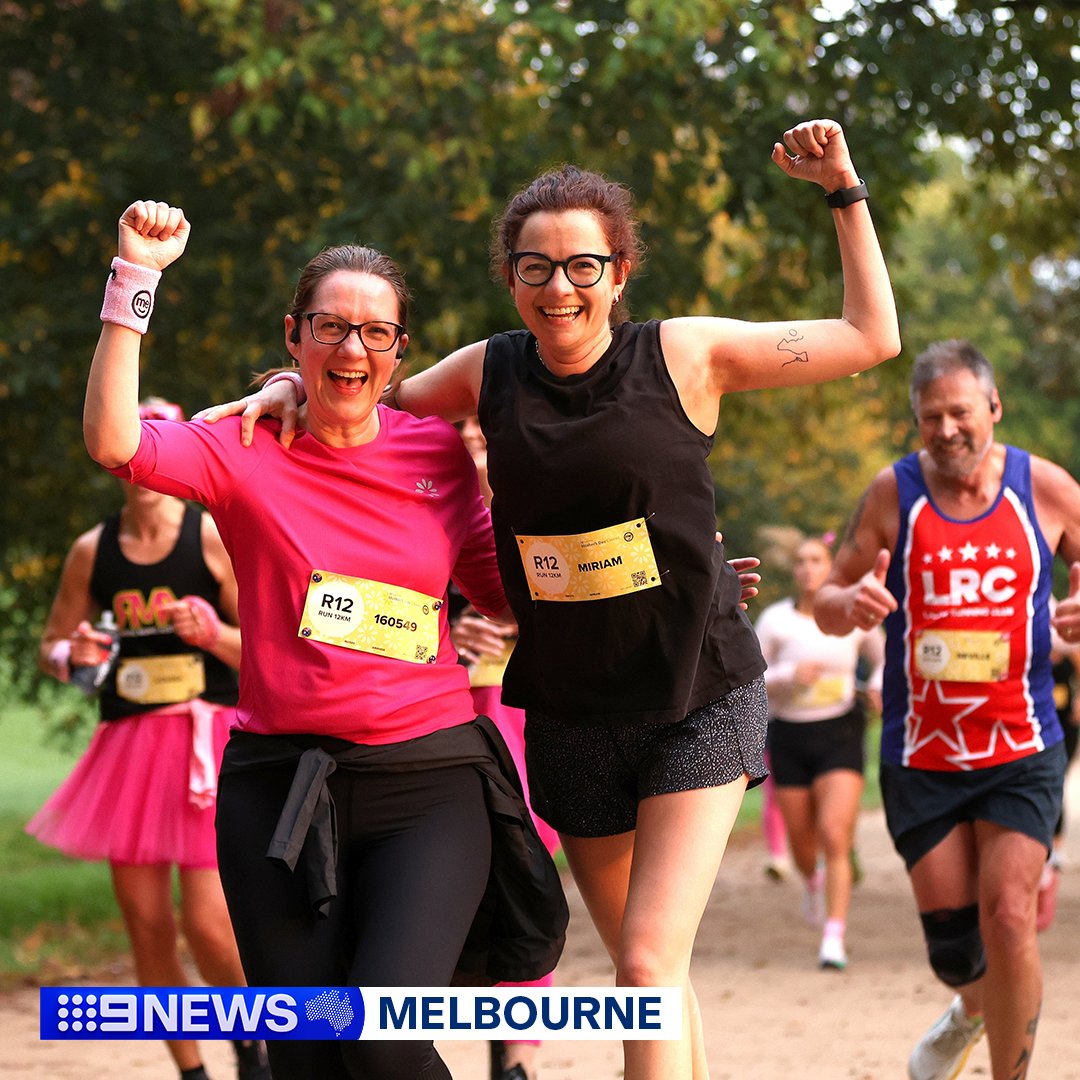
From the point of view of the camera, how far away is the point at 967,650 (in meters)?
5.64

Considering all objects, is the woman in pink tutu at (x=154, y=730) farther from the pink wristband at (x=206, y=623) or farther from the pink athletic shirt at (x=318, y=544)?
the pink athletic shirt at (x=318, y=544)

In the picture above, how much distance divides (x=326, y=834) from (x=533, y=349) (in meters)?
1.20

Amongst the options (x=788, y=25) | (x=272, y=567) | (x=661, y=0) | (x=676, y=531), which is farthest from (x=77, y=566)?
(x=788, y=25)

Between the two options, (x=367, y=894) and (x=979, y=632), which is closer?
(x=367, y=894)

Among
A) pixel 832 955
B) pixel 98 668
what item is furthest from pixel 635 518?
pixel 832 955

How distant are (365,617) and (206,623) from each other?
2.16 m

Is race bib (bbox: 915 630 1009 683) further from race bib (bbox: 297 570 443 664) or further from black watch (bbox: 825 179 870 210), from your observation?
race bib (bbox: 297 570 443 664)

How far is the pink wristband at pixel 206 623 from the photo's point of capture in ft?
19.0

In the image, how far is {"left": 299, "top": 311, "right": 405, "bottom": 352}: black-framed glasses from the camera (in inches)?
156

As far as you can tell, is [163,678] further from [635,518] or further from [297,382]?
[635,518]

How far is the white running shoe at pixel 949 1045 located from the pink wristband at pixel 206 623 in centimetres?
272

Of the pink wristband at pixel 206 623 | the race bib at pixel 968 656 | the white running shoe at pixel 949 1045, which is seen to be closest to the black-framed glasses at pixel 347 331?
the pink wristband at pixel 206 623

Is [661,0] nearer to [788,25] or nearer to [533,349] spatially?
[788,25]

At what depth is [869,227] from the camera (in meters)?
4.04
